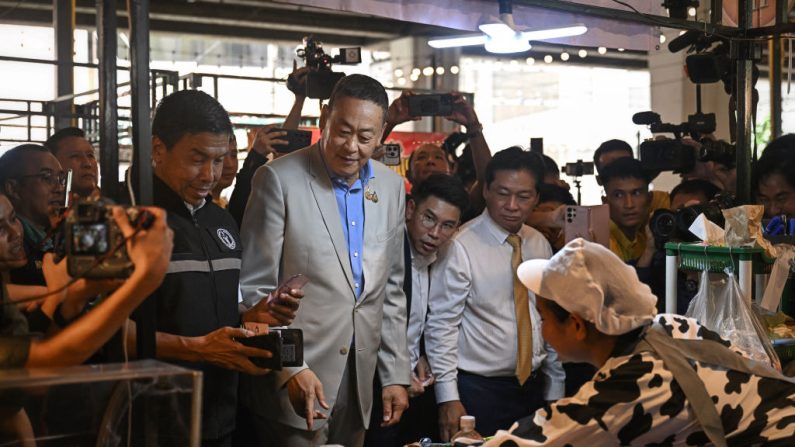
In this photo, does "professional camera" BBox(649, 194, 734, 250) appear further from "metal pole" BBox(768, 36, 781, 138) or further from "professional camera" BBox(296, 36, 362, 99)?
"metal pole" BBox(768, 36, 781, 138)

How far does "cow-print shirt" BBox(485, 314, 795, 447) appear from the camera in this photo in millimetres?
2027

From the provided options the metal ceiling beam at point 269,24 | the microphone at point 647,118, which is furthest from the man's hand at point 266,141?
the metal ceiling beam at point 269,24

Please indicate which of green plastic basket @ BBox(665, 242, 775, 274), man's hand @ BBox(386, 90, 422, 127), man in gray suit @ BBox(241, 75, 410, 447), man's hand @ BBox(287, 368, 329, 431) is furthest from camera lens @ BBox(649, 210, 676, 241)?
man's hand @ BBox(287, 368, 329, 431)

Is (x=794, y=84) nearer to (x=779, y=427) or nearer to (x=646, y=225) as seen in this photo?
(x=646, y=225)

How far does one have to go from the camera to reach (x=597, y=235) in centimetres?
373

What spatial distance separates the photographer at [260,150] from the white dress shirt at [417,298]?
643mm

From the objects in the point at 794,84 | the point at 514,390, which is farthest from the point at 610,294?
the point at 794,84

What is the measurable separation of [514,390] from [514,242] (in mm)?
557

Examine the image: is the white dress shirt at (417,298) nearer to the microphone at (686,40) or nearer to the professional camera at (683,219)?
the professional camera at (683,219)

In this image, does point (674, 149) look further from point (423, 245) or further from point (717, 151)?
point (423, 245)

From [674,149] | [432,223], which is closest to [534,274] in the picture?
[432,223]

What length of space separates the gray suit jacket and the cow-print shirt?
2.55 feet

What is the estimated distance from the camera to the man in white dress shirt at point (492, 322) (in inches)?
136

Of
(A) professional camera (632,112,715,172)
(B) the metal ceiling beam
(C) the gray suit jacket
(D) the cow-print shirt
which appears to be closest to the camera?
(D) the cow-print shirt
